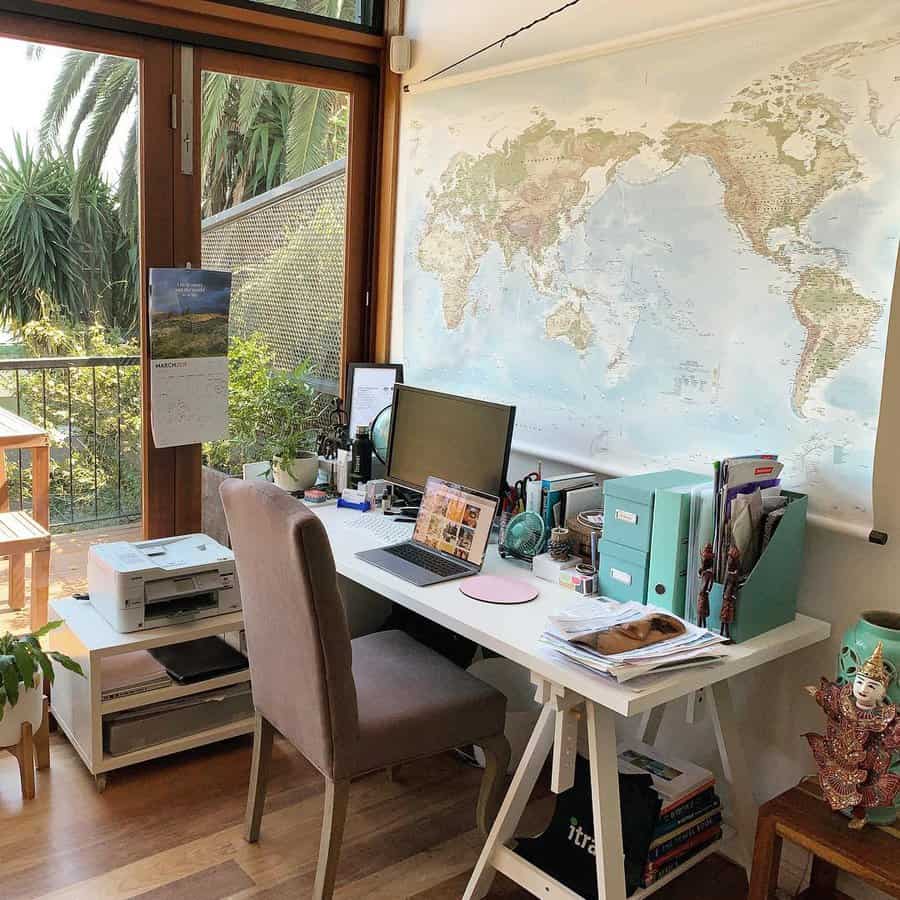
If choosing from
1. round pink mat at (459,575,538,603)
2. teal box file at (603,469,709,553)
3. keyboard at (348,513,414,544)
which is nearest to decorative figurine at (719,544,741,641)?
teal box file at (603,469,709,553)

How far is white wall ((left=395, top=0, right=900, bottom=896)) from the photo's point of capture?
202 cm

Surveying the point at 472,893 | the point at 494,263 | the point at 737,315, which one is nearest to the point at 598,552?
the point at 737,315

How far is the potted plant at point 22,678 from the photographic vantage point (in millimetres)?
2367

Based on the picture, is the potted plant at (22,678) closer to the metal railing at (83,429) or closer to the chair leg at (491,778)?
the metal railing at (83,429)

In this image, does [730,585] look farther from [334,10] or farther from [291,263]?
[334,10]

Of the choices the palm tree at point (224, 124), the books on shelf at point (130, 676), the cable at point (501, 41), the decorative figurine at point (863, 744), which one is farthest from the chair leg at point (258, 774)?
the cable at point (501, 41)

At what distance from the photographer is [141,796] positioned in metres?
2.52

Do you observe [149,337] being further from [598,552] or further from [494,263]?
[598,552]

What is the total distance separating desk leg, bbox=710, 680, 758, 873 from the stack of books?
0.05 metres

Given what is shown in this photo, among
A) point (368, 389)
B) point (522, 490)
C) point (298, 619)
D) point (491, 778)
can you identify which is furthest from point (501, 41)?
point (491, 778)

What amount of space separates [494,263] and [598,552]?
1.01 metres

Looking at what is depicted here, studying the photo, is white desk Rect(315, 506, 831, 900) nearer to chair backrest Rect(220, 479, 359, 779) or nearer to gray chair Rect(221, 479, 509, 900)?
gray chair Rect(221, 479, 509, 900)

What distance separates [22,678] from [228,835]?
0.64 m

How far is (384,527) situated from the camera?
9.00ft
